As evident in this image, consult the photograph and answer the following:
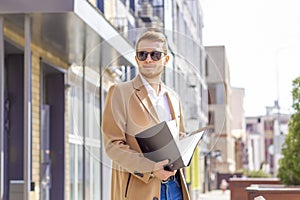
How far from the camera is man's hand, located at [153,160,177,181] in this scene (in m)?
2.83

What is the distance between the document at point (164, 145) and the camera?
9.29 ft

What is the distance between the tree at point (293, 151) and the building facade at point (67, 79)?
55.1 inches

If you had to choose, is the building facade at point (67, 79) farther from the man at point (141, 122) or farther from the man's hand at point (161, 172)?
the man's hand at point (161, 172)

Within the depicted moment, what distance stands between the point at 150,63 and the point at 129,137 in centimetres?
32

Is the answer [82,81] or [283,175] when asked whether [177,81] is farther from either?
[82,81]

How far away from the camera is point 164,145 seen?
113 inches

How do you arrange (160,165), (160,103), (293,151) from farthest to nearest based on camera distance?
(293,151) < (160,103) < (160,165)

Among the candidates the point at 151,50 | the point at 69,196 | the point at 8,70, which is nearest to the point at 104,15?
the point at 8,70

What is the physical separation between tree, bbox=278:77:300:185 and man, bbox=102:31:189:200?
486 centimetres

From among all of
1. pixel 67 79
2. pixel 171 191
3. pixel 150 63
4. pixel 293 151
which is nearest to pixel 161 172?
pixel 171 191

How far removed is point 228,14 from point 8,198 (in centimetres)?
320

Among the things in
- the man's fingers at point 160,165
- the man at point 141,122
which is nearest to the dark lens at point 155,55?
the man at point 141,122

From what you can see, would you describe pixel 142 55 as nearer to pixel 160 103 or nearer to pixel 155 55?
pixel 155 55

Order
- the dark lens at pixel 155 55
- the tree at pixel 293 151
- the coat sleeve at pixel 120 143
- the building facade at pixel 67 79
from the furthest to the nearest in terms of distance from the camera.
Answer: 1. the tree at pixel 293 151
2. the building facade at pixel 67 79
3. the dark lens at pixel 155 55
4. the coat sleeve at pixel 120 143
